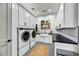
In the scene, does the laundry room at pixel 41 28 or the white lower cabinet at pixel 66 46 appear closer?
the white lower cabinet at pixel 66 46

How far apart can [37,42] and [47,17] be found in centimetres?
75

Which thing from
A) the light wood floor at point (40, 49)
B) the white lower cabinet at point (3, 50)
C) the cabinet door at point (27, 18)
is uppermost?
the cabinet door at point (27, 18)

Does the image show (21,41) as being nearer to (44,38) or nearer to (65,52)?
(44,38)

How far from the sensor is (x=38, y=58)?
0.53 m

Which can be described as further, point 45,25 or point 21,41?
point 45,25

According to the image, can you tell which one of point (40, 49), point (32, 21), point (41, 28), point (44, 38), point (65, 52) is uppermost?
point (32, 21)

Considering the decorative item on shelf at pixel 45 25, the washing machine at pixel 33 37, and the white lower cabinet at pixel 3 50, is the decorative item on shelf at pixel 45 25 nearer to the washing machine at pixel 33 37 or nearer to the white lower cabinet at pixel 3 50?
the washing machine at pixel 33 37

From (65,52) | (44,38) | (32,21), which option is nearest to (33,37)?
(44,38)

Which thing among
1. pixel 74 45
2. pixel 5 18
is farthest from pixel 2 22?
pixel 74 45

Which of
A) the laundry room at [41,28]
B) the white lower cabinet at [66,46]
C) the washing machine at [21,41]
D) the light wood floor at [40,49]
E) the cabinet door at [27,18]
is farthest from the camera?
the light wood floor at [40,49]

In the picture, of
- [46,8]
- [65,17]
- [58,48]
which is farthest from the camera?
[46,8]

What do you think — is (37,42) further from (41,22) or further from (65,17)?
(65,17)

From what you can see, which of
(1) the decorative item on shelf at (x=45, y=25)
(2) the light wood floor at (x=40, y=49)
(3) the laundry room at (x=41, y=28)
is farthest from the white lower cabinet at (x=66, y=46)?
(2) the light wood floor at (x=40, y=49)

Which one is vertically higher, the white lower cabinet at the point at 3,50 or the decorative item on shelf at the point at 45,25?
the decorative item on shelf at the point at 45,25
